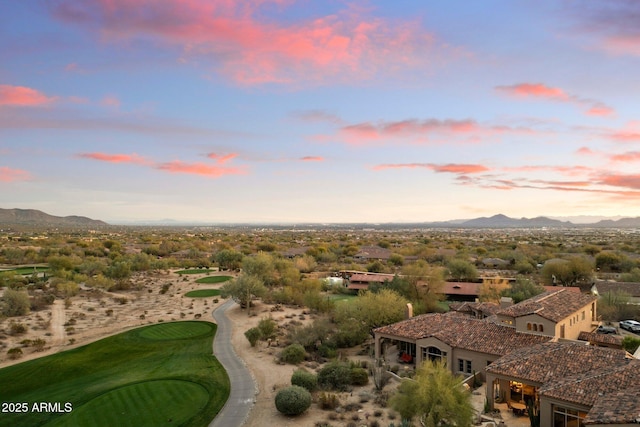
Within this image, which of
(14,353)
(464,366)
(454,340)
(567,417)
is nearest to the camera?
(567,417)

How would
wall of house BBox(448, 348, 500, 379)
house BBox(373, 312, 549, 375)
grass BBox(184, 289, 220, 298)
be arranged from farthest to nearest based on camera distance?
grass BBox(184, 289, 220, 298), house BBox(373, 312, 549, 375), wall of house BBox(448, 348, 500, 379)

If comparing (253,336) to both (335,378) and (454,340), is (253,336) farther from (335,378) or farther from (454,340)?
(454,340)

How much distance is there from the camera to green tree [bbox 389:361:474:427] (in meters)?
18.8

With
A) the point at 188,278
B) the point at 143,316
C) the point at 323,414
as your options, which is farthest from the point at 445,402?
the point at 188,278

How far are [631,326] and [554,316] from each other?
18.3m

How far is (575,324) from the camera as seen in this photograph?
101 feet

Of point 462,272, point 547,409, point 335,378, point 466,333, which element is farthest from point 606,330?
point 462,272

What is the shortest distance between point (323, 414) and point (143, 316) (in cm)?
3182

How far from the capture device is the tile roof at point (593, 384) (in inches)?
733

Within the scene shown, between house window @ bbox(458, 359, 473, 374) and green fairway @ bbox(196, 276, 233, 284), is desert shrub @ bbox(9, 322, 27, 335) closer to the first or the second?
green fairway @ bbox(196, 276, 233, 284)

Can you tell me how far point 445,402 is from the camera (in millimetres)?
18750

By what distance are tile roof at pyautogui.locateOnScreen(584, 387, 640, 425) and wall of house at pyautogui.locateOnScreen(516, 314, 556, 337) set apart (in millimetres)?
9812

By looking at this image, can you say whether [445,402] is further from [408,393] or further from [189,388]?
[189,388]

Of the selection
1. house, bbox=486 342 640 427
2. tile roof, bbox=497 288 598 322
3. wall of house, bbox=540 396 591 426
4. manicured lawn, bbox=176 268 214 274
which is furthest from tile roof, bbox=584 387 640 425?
manicured lawn, bbox=176 268 214 274
